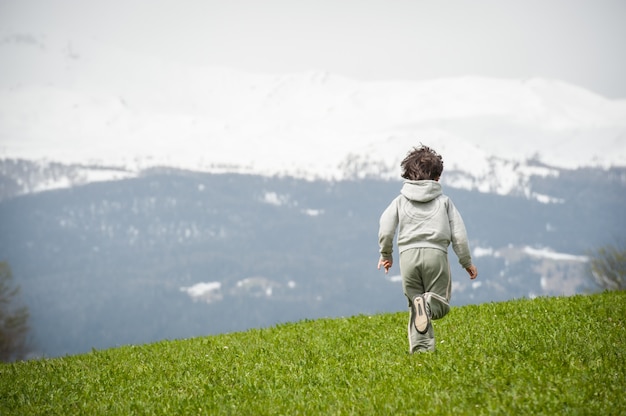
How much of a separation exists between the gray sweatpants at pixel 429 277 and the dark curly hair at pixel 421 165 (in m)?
1.16

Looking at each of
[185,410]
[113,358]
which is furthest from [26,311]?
[185,410]

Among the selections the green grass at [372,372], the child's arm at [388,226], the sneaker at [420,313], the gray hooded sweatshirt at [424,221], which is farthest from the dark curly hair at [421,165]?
the green grass at [372,372]

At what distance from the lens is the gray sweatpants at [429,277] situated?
12328 millimetres

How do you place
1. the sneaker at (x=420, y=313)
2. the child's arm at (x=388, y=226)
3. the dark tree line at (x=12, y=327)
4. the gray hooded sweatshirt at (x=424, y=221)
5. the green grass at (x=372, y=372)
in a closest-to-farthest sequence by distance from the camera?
the green grass at (x=372, y=372), the sneaker at (x=420, y=313), the gray hooded sweatshirt at (x=424, y=221), the child's arm at (x=388, y=226), the dark tree line at (x=12, y=327)

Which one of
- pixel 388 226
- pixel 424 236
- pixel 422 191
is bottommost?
pixel 424 236

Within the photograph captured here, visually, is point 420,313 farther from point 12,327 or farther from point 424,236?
point 12,327

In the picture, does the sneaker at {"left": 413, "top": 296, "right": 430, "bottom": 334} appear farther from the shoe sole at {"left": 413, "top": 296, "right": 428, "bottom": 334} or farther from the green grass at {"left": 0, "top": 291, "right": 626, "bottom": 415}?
the green grass at {"left": 0, "top": 291, "right": 626, "bottom": 415}

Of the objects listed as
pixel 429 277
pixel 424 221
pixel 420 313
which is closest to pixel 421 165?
pixel 424 221

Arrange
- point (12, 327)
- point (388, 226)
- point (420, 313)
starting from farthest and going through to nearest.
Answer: point (12, 327) → point (388, 226) → point (420, 313)

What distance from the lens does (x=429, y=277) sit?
12453 mm

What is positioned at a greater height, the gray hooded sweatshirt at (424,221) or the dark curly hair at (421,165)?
the dark curly hair at (421,165)

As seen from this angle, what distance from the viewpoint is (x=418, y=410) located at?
9.77m

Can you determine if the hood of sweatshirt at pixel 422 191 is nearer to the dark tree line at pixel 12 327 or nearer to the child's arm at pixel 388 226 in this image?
the child's arm at pixel 388 226

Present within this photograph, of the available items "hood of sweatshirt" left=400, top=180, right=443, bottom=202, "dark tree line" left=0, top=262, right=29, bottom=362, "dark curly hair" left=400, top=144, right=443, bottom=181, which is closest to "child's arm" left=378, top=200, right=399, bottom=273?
"hood of sweatshirt" left=400, top=180, right=443, bottom=202
